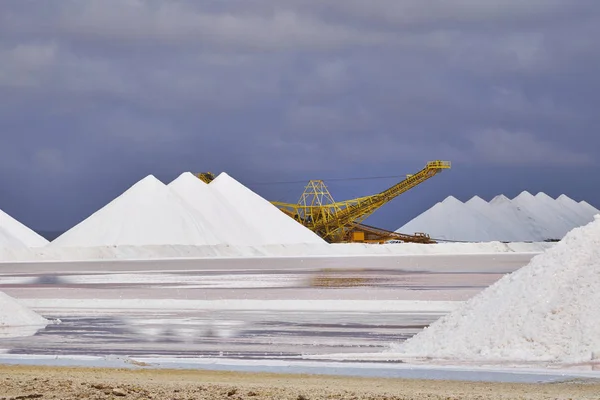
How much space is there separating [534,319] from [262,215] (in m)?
55.5

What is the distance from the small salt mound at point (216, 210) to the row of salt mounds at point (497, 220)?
3998 centimetres

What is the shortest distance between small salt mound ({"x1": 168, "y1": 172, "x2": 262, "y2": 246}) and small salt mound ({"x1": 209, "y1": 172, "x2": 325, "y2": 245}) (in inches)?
27.3

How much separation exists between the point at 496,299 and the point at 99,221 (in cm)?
5056

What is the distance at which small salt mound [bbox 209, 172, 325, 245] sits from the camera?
204 ft

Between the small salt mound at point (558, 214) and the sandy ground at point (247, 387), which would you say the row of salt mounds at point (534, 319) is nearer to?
the sandy ground at point (247, 387)

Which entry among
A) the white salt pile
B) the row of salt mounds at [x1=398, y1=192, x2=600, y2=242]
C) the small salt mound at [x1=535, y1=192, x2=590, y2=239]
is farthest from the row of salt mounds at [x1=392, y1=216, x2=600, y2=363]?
the small salt mound at [x1=535, y1=192, x2=590, y2=239]

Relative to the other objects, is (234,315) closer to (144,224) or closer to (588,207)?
(144,224)

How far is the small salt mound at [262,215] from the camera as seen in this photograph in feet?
204

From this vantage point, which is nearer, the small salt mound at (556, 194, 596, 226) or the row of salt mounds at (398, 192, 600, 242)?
the row of salt mounds at (398, 192, 600, 242)

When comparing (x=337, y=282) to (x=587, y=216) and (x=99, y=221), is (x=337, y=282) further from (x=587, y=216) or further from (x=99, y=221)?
(x=587, y=216)


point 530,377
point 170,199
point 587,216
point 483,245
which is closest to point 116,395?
point 530,377

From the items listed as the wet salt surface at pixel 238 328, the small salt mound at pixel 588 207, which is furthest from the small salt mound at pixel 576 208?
the wet salt surface at pixel 238 328

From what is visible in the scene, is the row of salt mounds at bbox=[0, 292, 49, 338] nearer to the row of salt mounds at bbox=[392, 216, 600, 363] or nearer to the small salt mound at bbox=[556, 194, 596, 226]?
the row of salt mounds at bbox=[392, 216, 600, 363]

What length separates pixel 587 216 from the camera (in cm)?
12694
